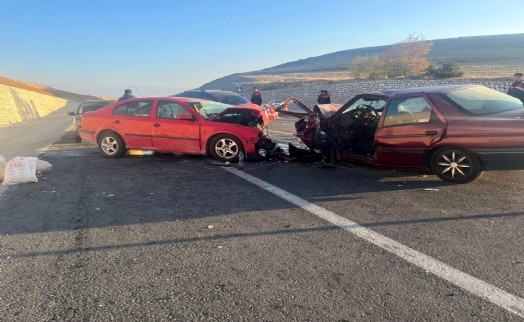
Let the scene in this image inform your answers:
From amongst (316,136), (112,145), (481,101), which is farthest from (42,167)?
(481,101)

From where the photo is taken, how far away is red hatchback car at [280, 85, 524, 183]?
5.27m

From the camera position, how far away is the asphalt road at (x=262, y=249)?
8.87 feet

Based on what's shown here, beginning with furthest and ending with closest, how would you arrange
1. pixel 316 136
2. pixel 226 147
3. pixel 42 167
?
pixel 226 147 → pixel 316 136 → pixel 42 167

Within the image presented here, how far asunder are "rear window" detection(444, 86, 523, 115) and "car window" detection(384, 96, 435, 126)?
0.38 meters

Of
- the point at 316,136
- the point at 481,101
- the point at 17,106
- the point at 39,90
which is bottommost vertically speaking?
the point at 316,136

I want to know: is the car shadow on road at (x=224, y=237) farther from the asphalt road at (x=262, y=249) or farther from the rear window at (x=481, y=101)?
the rear window at (x=481, y=101)

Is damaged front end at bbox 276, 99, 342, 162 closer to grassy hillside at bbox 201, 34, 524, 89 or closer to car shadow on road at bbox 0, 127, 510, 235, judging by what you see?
car shadow on road at bbox 0, 127, 510, 235

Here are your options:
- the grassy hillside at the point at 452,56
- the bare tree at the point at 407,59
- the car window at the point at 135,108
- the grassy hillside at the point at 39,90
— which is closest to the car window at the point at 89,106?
the car window at the point at 135,108

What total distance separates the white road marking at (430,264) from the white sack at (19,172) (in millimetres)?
4555

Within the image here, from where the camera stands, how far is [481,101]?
5.89 metres

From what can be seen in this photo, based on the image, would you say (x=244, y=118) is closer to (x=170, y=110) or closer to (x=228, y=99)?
(x=170, y=110)

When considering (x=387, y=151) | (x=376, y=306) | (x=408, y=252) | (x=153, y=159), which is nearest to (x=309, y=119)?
(x=387, y=151)

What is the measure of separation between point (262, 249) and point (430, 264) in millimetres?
1485

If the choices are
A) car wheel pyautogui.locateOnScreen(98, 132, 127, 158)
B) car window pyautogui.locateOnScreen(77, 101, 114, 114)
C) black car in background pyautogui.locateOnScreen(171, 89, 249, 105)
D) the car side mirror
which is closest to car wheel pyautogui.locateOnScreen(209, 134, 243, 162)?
the car side mirror
